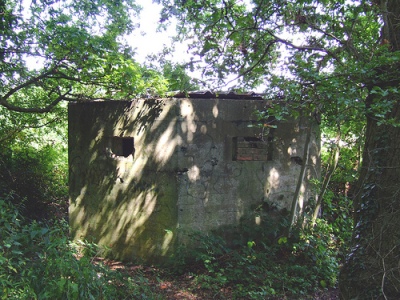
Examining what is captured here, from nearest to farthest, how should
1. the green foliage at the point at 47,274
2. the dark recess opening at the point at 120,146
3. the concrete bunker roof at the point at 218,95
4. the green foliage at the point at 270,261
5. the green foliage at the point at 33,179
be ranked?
the green foliage at the point at 47,274 → the green foliage at the point at 270,261 → the concrete bunker roof at the point at 218,95 → the dark recess opening at the point at 120,146 → the green foliage at the point at 33,179

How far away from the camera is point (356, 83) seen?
3629 mm

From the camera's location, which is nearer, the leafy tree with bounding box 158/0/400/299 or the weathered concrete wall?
the leafy tree with bounding box 158/0/400/299

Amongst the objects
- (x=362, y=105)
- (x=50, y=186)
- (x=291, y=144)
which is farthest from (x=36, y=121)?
(x=362, y=105)

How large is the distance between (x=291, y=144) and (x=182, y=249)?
248cm

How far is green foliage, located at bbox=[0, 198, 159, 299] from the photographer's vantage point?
11.4 feet

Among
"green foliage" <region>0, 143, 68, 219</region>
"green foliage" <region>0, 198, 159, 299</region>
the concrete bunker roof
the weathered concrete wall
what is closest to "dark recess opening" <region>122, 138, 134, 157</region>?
the weathered concrete wall

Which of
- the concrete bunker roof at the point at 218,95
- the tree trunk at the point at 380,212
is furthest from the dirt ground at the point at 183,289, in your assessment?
the concrete bunker roof at the point at 218,95

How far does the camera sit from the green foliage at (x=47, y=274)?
11.4 feet

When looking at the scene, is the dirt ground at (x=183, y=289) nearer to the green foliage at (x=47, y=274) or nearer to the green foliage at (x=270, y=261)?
the green foliage at (x=270, y=261)

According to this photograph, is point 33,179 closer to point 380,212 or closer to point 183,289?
point 183,289

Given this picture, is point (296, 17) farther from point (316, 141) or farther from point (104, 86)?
point (104, 86)

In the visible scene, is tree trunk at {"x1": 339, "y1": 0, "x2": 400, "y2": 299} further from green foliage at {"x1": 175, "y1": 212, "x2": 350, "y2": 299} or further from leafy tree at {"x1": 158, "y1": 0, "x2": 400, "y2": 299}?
green foliage at {"x1": 175, "y1": 212, "x2": 350, "y2": 299}

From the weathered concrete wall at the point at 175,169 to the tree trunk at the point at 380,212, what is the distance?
6.36 feet

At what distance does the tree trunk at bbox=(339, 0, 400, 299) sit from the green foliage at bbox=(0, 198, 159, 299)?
2.19 metres
